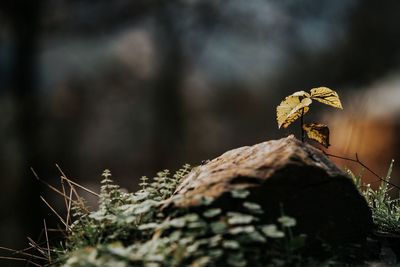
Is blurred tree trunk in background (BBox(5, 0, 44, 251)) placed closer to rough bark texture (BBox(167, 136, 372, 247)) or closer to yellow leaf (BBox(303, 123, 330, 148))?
yellow leaf (BBox(303, 123, 330, 148))

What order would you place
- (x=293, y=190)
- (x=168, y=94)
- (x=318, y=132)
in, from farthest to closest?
(x=168, y=94) → (x=318, y=132) → (x=293, y=190)

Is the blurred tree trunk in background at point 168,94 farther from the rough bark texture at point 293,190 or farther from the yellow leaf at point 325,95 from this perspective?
the rough bark texture at point 293,190

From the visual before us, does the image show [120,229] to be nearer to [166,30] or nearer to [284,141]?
[284,141]

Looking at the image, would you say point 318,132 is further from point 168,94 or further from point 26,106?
point 26,106

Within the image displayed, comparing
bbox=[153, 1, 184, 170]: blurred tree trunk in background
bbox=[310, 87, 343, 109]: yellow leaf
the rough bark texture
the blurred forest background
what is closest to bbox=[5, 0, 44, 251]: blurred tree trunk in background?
the blurred forest background

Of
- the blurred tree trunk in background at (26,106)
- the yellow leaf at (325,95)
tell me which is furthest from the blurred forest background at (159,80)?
the yellow leaf at (325,95)

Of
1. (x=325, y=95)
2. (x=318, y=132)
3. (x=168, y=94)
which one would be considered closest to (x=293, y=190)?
(x=318, y=132)
